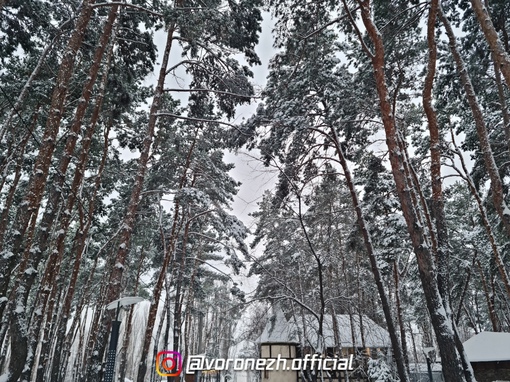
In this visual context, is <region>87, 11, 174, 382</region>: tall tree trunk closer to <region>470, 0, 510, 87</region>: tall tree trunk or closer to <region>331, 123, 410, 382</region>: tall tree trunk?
<region>331, 123, 410, 382</region>: tall tree trunk

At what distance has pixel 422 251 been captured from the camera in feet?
16.7

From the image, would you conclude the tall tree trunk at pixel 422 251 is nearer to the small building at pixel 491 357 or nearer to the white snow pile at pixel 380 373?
the white snow pile at pixel 380 373

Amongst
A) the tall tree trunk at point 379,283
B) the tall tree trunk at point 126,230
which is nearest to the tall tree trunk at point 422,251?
the tall tree trunk at point 379,283

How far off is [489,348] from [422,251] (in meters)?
11.0

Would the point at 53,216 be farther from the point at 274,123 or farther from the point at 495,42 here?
the point at 495,42

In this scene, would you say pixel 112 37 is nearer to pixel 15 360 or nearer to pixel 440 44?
pixel 15 360

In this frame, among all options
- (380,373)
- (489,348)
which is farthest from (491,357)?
(380,373)

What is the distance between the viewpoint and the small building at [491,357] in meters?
11.5

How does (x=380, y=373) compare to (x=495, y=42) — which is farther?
(x=380, y=373)

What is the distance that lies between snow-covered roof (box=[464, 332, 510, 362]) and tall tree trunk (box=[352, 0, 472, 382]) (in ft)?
28.9

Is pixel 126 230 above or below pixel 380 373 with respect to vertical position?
above

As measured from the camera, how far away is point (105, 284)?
17391 mm

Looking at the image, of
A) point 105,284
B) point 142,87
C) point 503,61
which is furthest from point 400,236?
point 105,284

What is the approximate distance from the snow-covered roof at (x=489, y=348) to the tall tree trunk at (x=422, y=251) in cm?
882
